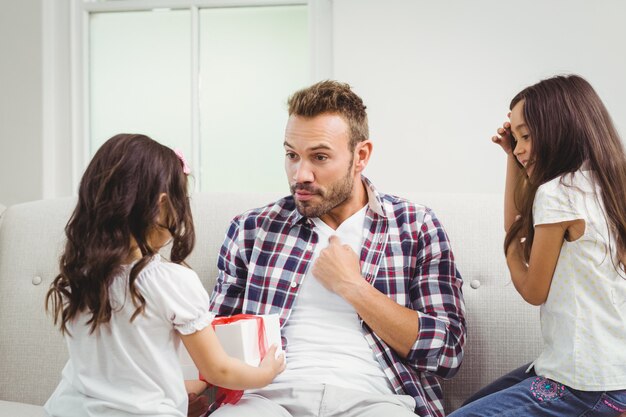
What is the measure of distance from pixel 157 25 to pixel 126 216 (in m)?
2.20

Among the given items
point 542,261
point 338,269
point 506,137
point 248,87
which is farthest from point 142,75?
point 542,261

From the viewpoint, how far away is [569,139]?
133 cm

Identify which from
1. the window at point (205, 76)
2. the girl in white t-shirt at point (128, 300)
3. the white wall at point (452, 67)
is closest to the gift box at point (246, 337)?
the girl in white t-shirt at point (128, 300)

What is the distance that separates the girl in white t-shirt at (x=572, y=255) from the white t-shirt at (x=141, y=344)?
0.59 metres

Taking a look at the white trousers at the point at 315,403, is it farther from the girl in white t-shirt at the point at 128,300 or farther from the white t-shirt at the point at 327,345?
the girl in white t-shirt at the point at 128,300

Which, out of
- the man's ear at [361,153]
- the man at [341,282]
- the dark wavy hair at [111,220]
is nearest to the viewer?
the dark wavy hair at [111,220]

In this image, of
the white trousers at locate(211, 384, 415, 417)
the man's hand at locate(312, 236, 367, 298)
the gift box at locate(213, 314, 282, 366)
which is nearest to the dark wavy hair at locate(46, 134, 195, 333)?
the gift box at locate(213, 314, 282, 366)

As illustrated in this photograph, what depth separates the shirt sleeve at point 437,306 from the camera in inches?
59.4

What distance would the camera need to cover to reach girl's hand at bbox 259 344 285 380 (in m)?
1.30

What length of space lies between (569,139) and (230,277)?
2.85ft

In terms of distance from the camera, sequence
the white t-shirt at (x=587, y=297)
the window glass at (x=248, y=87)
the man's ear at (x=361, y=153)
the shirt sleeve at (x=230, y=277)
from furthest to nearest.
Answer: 1. the window glass at (x=248, y=87)
2. the man's ear at (x=361, y=153)
3. the shirt sleeve at (x=230, y=277)
4. the white t-shirt at (x=587, y=297)

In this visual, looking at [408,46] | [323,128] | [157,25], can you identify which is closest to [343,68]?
[408,46]

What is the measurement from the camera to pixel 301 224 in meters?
1.71

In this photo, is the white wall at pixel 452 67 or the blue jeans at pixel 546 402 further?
the white wall at pixel 452 67
